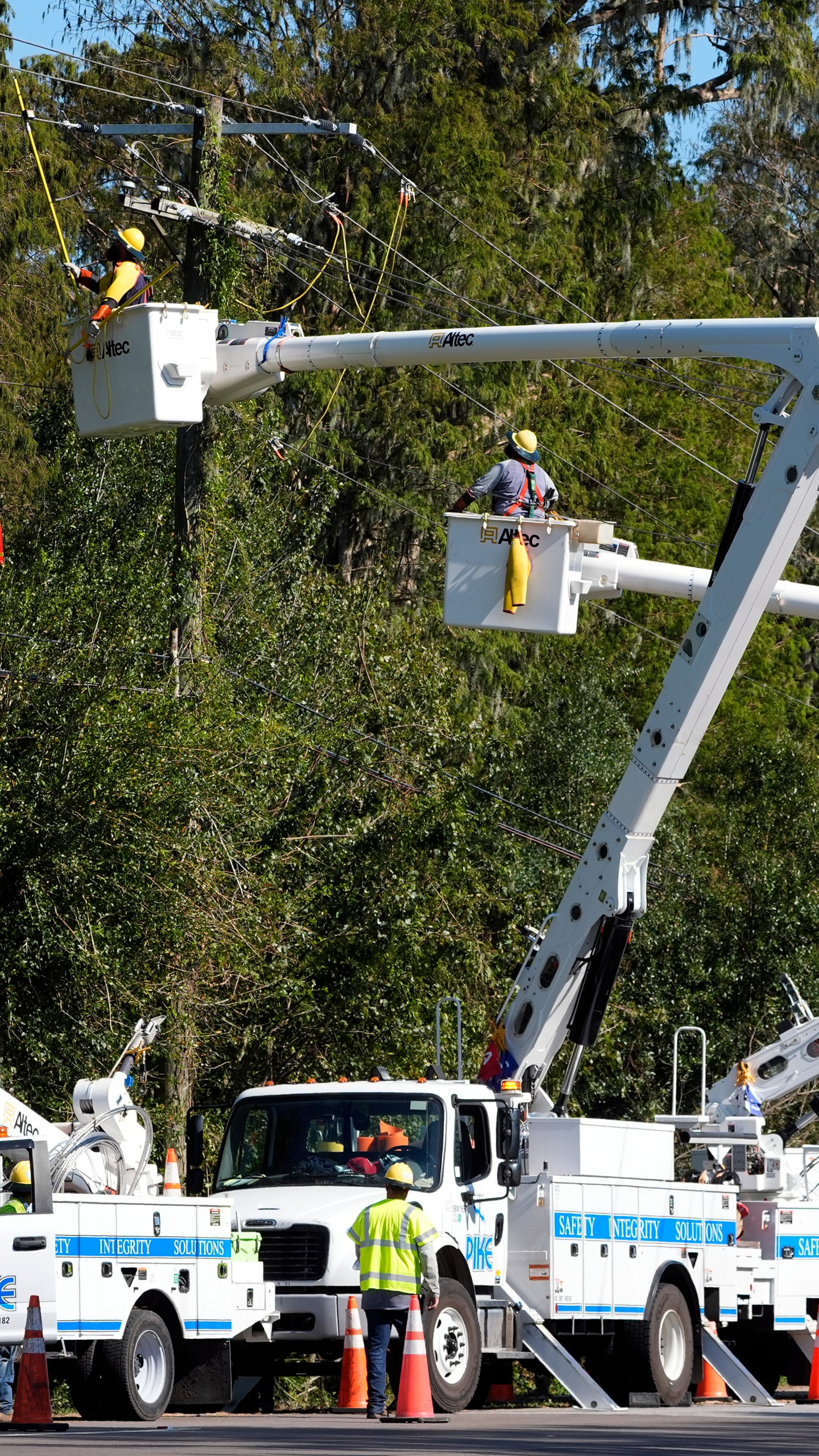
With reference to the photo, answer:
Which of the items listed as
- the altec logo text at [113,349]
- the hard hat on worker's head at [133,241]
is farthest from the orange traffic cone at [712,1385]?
the hard hat on worker's head at [133,241]

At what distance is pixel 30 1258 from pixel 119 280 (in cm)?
758

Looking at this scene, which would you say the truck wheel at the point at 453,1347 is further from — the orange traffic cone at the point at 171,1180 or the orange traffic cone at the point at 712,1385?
the orange traffic cone at the point at 712,1385

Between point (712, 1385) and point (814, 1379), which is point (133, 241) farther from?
point (814, 1379)

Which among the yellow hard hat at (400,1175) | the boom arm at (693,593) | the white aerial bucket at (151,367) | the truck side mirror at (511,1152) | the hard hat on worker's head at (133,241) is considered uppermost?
the hard hat on worker's head at (133,241)

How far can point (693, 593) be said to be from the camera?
17359 millimetres

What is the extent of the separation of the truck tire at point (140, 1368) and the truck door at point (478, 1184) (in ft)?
7.70

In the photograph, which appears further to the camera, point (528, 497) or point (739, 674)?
point (739, 674)

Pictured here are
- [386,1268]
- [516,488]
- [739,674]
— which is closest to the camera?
[386,1268]

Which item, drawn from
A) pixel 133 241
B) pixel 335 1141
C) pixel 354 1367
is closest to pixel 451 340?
pixel 133 241

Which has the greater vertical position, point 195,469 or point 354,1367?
point 195,469

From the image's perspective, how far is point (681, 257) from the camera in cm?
4119

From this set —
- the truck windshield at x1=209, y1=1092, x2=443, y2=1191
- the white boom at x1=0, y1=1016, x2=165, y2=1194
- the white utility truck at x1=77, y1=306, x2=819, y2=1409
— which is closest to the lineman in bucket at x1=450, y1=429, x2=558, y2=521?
the white utility truck at x1=77, y1=306, x2=819, y2=1409

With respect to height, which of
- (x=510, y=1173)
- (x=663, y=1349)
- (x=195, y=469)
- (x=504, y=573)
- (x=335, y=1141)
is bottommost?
(x=663, y=1349)

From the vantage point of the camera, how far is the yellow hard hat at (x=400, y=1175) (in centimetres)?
1402
